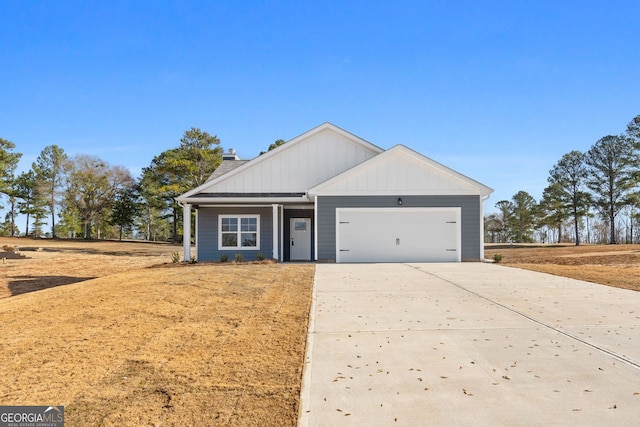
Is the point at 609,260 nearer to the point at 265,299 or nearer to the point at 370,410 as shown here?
the point at 265,299

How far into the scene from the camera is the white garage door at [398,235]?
55.6ft

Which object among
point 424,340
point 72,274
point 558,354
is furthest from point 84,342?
point 72,274

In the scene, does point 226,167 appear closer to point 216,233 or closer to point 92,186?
point 216,233

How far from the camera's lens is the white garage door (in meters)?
17.0

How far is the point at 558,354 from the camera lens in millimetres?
5121

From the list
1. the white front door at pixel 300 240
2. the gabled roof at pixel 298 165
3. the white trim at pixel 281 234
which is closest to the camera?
the white trim at pixel 281 234

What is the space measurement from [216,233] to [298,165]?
4660 mm

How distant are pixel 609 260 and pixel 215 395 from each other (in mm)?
21808

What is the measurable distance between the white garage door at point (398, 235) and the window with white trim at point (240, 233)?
407cm

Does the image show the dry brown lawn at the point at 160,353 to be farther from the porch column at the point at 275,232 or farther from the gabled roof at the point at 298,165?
the gabled roof at the point at 298,165

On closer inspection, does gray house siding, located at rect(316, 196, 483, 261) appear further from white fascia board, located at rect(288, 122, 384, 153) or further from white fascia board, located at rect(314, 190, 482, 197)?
white fascia board, located at rect(288, 122, 384, 153)

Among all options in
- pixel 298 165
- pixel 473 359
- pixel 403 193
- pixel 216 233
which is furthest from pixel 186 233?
pixel 473 359

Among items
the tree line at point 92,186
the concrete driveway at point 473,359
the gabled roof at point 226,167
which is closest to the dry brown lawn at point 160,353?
the concrete driveway at point 473,359

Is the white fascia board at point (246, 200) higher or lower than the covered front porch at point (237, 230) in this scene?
higher
